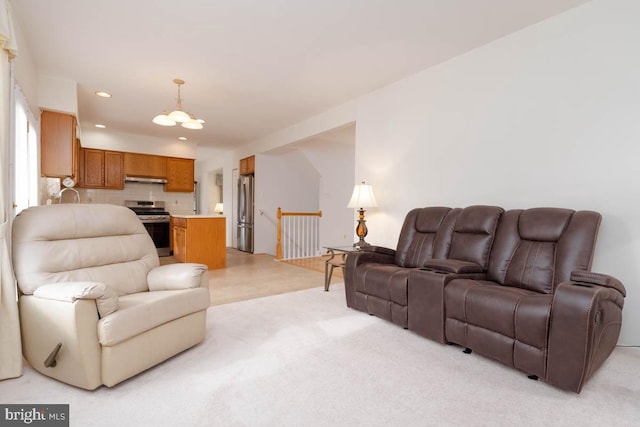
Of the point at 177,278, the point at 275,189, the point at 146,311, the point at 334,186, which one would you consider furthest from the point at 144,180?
the point at 146,311

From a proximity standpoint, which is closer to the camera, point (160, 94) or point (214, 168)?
point (160, 94)

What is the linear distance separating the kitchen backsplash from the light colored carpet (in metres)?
5.31

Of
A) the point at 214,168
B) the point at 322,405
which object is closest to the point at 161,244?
the point at 214,168

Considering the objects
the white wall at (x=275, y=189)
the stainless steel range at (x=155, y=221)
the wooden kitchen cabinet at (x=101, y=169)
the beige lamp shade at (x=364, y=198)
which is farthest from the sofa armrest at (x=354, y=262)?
the wooden kitchen cabinet at (x=101, y=169)

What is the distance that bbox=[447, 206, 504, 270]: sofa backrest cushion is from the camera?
2.59 m

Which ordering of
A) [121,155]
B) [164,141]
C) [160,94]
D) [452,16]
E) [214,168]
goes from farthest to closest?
1. [214,168]
2. [164,141]
3. [121,155]
4. [160,94]
5. [452,16]

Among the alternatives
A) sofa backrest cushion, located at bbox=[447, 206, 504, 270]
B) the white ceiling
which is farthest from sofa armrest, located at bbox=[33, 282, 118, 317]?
sofa backrest cushion, located at bbox=[447, 206, 504, 270]

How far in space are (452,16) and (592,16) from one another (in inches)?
39.4

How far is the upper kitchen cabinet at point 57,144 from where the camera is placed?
3.76m

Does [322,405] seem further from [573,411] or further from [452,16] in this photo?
[452,16]

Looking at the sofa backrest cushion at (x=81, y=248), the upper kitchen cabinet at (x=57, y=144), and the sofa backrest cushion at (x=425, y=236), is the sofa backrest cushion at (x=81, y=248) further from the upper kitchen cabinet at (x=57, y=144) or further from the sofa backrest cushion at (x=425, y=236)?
the sofa backrest cushion at (x=425, y=236)

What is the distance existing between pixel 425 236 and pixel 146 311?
2385 mm

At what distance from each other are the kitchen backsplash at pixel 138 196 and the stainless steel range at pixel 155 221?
0.59 ft

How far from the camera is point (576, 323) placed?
162cm
